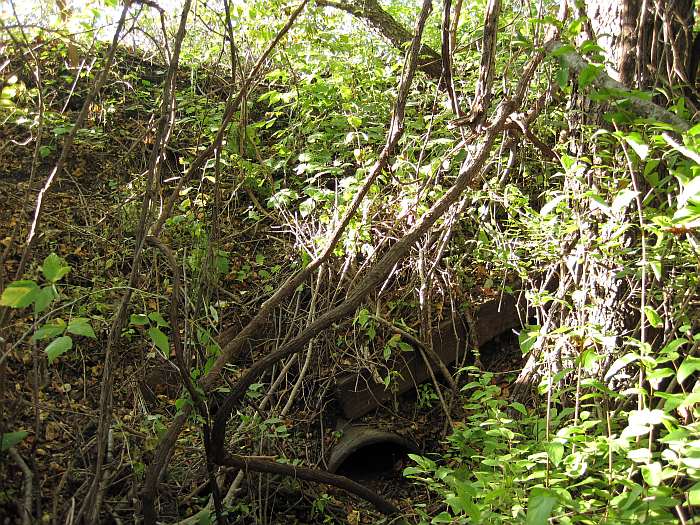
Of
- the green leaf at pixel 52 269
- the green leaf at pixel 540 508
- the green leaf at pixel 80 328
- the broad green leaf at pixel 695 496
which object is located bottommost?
the green leaf at pixel 540 508

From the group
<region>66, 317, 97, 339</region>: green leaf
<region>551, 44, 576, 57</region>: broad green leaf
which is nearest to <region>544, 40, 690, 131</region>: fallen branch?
<region>551, 44, 576, 57</region>: broad green leaf

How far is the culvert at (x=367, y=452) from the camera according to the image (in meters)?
3.87

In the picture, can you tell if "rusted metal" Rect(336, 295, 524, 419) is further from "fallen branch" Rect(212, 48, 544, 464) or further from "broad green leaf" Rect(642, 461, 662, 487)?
"broad green leaf" Rect(642, 461, 662, 487)

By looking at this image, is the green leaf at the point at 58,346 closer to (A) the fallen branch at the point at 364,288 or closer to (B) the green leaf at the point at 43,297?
(B) the green leaf at the point at 43,297

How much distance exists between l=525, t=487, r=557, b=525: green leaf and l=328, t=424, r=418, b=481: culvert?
2.14m

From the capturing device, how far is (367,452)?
167 inches

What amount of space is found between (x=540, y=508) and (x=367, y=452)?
2.59 metres

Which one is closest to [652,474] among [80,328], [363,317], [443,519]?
[443,519]

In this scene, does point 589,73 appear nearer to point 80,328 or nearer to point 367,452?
point 80,328

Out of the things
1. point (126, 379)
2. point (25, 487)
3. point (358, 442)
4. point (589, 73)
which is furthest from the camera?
point (358, 442)

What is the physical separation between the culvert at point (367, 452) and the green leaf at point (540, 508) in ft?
7.02

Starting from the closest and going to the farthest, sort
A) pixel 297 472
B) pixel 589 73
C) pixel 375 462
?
pixel 589 73 → pixel 297 472 → pixel 375 462

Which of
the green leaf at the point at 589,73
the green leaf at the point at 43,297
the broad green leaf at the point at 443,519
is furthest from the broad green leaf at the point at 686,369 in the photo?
the green leaf at the point at 43,297

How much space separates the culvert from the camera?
3.87 meters
